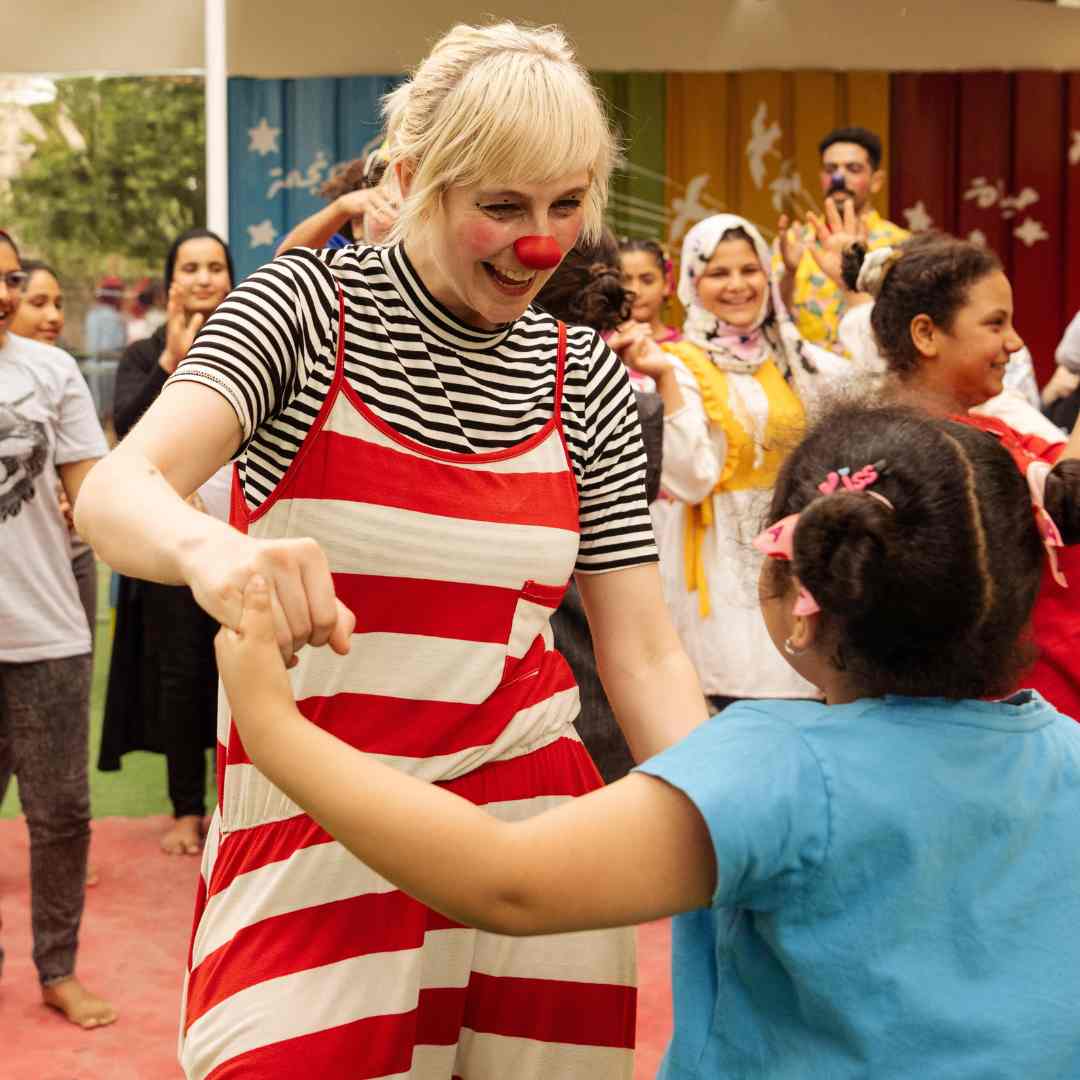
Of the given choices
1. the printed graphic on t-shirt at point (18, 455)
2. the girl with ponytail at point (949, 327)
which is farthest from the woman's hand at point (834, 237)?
the printed graphic on t-shirt at point (18, 455)

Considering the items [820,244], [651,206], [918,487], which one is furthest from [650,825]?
[651,206]

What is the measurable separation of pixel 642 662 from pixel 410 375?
0.39 meters

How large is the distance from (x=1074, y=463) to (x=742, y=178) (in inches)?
262

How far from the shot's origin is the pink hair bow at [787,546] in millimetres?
1204

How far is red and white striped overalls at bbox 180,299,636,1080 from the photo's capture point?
4.59ft

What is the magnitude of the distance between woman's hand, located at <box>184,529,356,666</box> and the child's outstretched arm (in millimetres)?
34

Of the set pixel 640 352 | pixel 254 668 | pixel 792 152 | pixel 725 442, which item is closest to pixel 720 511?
pixel 725 442

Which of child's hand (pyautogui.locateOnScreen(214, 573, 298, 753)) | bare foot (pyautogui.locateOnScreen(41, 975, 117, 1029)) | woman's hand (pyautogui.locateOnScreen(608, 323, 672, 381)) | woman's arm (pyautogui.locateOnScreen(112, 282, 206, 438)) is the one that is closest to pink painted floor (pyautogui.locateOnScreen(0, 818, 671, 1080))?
bare foot (pyautogui.locateOnScreen(41, 975, 117, 1029))

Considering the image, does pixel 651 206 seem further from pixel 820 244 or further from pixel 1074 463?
A: pixel 1074 463

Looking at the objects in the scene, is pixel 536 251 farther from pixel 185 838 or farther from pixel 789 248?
pixel 789 248

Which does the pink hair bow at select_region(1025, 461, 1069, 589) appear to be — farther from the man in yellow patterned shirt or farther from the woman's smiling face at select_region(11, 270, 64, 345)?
the woman's smiling face at select_region(11, 270, 64, 345)

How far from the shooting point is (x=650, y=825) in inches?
43.0

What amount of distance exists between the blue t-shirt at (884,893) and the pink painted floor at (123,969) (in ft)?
6.45

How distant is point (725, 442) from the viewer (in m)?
3.77
